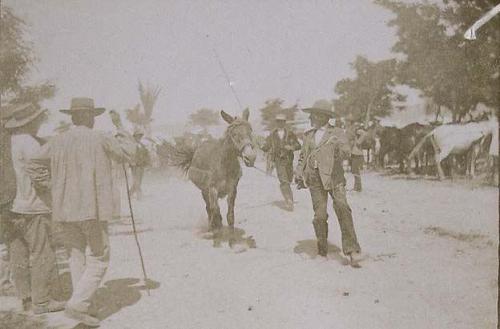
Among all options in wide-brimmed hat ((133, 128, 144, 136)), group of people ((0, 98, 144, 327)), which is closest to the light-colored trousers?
group of people ((0, 98, 144, 327))

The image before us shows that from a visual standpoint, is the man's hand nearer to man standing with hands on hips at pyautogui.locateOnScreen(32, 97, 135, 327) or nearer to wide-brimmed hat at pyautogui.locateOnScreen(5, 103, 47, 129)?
man standing with hands on hips at pyautogui.locateOnScreen(32, 97, 135, 327)

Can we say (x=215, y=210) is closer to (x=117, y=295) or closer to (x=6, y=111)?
(x=117, y=295)

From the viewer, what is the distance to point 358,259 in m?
3.18

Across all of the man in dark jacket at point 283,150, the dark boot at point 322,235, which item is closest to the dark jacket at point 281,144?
the man in dark jacket at point 283,150

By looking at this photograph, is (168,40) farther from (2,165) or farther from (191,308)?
(191,308)

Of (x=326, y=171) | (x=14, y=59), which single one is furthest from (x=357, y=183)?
(x=14, y=59)

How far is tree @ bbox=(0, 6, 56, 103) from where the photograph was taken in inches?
141

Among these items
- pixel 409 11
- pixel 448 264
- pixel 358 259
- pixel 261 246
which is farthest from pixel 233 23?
pixel 448 264

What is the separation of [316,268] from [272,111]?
1251 millimetres

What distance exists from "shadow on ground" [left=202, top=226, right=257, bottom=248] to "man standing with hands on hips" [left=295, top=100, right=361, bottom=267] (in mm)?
534

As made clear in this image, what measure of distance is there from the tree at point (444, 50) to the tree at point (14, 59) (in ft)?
9.44

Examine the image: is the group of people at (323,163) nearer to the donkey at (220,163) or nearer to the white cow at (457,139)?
the donkey at (220,163)

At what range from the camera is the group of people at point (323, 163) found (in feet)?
10.5

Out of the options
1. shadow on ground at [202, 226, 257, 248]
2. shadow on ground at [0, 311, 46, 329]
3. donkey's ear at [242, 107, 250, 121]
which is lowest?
shadow on ground at [0, 311, 46, 329]
